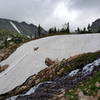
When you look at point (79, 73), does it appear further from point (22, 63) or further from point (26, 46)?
point (26, 46)

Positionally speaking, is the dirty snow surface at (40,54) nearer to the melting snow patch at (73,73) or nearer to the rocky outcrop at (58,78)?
the rocky outcrop at (58,78)

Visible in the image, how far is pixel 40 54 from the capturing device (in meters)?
60.4

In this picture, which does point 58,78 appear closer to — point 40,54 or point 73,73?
point 73,73

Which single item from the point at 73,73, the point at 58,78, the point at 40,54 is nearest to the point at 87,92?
the point at 73,73

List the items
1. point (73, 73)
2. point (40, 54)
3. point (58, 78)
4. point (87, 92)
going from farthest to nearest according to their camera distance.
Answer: point (40, 54) → point (58, 78) → point (73, 73) → point (87, 92)

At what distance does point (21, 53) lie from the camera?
6725 cm

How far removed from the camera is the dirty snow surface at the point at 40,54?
5294 cm

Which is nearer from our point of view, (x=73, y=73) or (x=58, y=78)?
(x=73, y=73)

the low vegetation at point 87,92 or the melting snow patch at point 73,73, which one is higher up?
the low vegetation at point 87,92

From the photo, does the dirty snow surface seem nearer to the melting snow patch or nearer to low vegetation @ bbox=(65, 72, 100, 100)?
the melting snow patch

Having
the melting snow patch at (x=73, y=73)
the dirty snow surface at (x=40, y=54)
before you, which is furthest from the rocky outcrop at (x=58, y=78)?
the dirty snow surface at (x=40, y=54)

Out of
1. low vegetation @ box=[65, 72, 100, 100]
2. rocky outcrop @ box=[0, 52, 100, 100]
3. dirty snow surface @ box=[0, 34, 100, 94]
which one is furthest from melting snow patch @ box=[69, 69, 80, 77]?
dirty snow surface @ box=[0, 34, 100, 94]

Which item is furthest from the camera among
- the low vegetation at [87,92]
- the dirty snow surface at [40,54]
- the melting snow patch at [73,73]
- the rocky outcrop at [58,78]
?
the dirty snow surface at [40,54]

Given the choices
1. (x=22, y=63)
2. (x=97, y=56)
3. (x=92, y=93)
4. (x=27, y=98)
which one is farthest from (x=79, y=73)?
(x=22, y=63)
